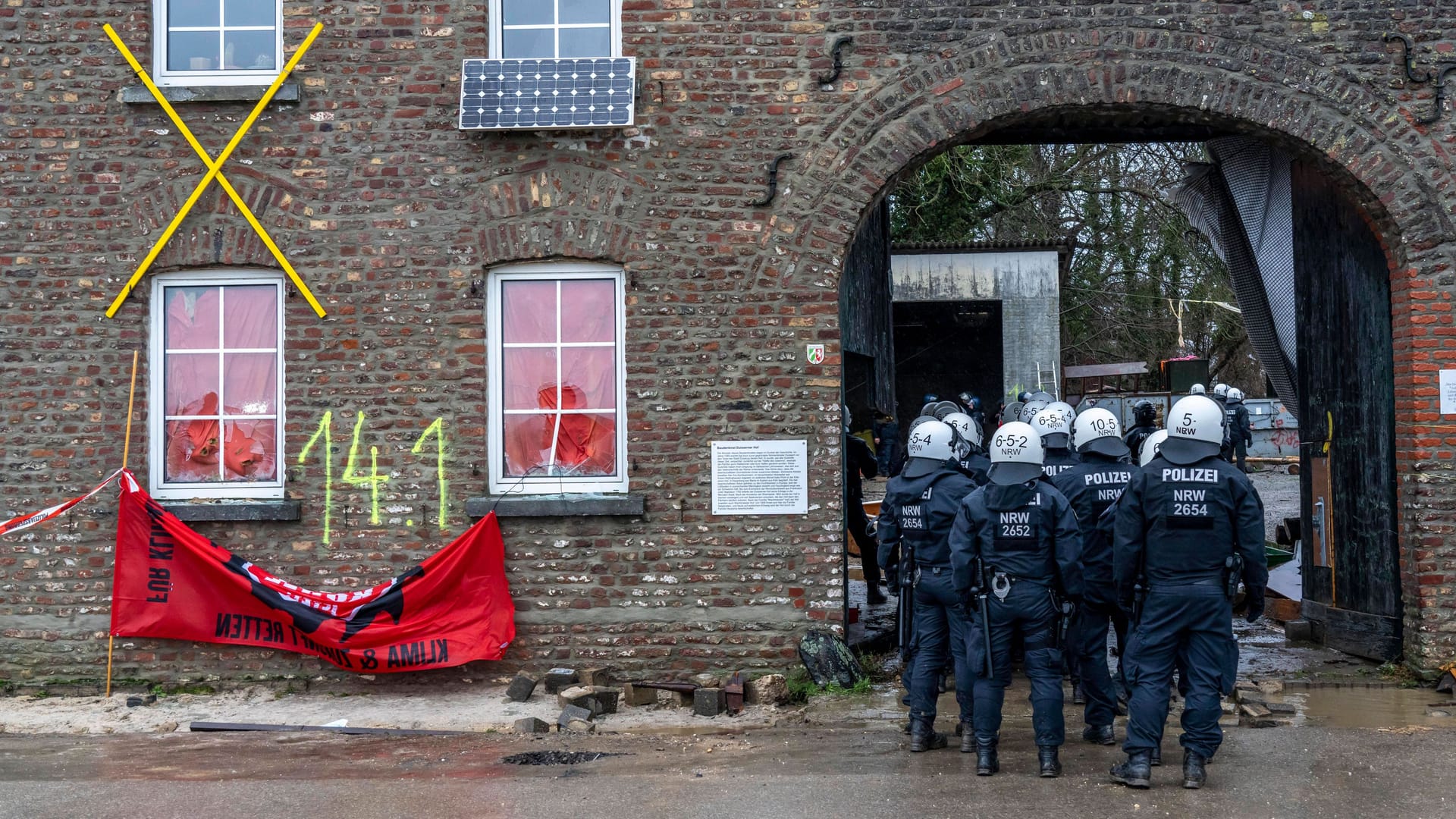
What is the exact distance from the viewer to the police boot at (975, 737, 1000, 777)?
702 cm

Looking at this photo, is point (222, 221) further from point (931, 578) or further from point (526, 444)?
point (931, 578)

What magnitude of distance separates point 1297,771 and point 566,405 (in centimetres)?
531

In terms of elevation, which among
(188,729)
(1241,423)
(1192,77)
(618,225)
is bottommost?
(188,729)

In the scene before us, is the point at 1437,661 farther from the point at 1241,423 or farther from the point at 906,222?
the point at 906,222

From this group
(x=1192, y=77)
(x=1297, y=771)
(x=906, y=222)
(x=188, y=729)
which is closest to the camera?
(x=1297, y=771)

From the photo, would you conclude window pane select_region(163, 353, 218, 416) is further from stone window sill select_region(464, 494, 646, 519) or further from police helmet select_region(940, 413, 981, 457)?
police helmet select_region(940, 413, 981, 457)

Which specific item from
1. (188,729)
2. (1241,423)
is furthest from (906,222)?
(188,729)

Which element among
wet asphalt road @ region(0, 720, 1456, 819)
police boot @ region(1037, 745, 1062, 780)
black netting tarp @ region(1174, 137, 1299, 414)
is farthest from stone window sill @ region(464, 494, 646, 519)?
black netting tarp @ region(1174, 137, 1299, 414)

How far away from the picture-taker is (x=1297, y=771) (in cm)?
698

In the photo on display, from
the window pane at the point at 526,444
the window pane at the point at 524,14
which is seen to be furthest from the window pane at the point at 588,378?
the window pane at the point at 524,14

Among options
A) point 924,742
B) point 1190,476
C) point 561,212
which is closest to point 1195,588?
point 1190,476

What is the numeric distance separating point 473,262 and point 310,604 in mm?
2657

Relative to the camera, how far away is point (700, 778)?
709 cm

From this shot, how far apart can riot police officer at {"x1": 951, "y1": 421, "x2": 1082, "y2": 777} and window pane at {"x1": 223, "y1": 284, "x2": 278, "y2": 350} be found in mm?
5366
